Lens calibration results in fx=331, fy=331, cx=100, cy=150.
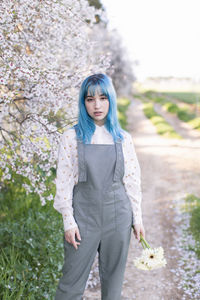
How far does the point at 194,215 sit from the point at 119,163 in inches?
145

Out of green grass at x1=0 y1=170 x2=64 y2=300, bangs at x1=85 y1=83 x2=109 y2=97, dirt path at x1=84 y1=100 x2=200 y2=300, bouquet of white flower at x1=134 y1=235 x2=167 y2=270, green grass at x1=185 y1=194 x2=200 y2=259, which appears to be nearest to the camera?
bouquet of white flower at x1=134 y1=235 x2=167 y2=270

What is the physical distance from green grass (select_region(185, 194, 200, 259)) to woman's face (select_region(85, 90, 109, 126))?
287 centimetres

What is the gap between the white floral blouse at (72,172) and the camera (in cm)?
215

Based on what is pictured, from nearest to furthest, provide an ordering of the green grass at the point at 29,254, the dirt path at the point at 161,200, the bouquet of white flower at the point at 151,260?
1. the bouquet of white flower at the point at 151,260
2. the green grass at the point at 29,254
3. the dirt path at the point at 161,200

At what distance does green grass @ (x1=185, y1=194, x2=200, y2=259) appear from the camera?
4.60 meters

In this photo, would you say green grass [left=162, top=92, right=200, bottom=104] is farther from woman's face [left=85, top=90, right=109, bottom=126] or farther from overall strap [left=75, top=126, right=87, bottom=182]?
overall strap [left=75, top=126, right=87, bottom=182]

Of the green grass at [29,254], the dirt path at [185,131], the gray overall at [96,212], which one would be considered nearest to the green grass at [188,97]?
the dirt path at [185,131]

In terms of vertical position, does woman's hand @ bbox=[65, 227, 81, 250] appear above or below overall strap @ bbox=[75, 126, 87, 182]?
below

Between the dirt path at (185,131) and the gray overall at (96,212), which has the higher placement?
the dirt path at (185,131)

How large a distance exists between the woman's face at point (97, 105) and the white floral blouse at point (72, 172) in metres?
0.09

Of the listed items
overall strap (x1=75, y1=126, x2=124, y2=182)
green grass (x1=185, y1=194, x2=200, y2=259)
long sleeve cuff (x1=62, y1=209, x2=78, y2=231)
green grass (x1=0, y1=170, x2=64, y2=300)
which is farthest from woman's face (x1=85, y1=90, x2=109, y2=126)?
green grass (x1=185, y1=194, x2=200, y2=259)

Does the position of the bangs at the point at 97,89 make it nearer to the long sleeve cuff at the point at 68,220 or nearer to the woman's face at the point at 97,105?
the woman's face at the point at 97,105

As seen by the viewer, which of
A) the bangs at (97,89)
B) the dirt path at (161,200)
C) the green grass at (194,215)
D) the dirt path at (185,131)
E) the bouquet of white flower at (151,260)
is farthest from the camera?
the dirt path at (185,131)

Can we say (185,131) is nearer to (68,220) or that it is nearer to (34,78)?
(34,78)
